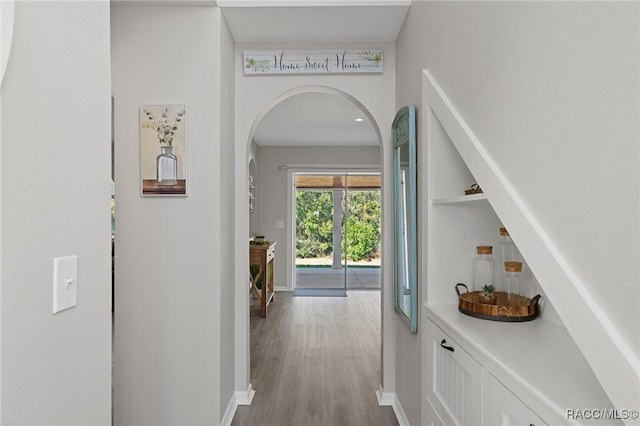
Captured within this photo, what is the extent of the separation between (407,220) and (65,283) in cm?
182

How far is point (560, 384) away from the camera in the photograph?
953 millimetres

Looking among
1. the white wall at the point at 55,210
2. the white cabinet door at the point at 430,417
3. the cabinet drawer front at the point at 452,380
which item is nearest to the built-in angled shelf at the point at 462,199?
the cabinet drawer front at the point at 452,380

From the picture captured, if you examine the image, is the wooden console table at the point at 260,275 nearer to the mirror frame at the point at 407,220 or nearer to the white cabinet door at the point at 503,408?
the mirror frame at the point at 407,220

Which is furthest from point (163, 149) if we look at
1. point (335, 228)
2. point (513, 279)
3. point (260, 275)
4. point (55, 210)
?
point (335, 228)

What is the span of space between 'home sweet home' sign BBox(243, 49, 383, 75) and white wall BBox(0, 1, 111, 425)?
1872 mm

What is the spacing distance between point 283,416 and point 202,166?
1740mm

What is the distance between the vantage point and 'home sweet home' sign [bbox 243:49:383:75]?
9.21ft

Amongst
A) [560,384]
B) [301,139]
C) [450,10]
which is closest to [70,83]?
[560,384]

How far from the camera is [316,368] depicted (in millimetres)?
3529

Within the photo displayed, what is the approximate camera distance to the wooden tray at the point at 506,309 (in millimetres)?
1454

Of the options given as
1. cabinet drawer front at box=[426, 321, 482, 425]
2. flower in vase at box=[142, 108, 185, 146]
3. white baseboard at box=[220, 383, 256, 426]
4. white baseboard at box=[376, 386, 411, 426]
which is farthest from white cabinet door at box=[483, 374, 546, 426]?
flower in vase at box=[142, 108, 185, 146]

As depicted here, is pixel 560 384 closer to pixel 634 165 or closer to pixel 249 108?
pixel 634 165

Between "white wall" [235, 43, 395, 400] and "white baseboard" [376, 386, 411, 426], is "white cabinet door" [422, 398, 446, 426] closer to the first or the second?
"white baseboard" [376, 386, 411, 426]

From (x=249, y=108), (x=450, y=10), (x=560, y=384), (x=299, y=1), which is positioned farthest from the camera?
(x=249, y=108)
